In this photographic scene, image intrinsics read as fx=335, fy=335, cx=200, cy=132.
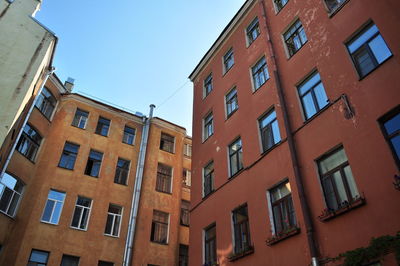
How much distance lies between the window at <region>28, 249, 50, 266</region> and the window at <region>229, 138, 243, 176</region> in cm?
1060

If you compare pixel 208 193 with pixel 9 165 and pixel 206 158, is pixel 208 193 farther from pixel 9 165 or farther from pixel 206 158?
pixel 9 165

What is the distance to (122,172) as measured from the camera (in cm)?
2217

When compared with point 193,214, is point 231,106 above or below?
above

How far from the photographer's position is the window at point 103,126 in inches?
903

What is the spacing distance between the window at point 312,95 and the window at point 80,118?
15.4 metres

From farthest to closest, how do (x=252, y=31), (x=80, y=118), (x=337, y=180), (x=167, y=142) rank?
1. (x=167, y=142)
2. (x=80, y=118)
3. (x=252, y=31)
4. (x=337, y=180)

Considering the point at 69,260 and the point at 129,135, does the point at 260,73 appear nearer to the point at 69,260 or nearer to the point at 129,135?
the point at 129,135

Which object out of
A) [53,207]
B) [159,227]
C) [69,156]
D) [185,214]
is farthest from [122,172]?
[185,214]

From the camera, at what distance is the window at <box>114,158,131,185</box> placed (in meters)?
21.7

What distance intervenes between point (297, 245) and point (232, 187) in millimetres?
4474

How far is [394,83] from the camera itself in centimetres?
859

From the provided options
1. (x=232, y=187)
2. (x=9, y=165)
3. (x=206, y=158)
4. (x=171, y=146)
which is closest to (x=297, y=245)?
(x=232, y=187)

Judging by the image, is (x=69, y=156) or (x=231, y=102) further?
(x=69, y=156)

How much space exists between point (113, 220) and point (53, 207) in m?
3.52
